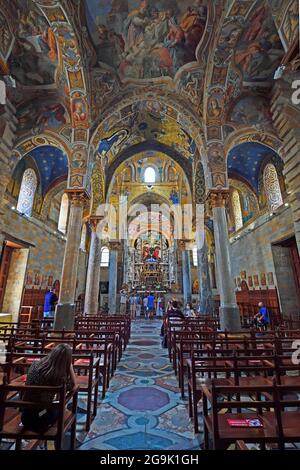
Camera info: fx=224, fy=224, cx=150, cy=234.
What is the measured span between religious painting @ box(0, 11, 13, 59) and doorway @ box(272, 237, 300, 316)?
1339cm

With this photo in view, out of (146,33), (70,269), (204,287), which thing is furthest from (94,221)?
(146,33)

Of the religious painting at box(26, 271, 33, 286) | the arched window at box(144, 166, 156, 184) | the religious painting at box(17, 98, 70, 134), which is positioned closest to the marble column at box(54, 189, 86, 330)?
the religious painting at box(17, 98, 70, 134)

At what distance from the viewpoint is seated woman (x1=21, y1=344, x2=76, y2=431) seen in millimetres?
2197

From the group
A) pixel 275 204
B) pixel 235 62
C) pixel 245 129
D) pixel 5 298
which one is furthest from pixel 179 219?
pixel 5 298

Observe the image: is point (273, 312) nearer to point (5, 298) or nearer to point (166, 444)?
point (166, 444)

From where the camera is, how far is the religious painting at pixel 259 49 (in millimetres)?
8180

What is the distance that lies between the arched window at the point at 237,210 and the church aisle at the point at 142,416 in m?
13.5

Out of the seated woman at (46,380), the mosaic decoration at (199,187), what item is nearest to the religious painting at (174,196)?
the mosaic decoration at (199,187)

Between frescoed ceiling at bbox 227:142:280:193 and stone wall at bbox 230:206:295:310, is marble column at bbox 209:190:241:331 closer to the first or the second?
stone wall at bbox 230:206:295:310

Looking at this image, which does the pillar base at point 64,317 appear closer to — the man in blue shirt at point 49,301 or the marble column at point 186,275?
the man in blue shirt at point 49,301

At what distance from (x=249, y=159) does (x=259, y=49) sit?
5.88 metres

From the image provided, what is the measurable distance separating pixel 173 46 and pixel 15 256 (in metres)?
13.2

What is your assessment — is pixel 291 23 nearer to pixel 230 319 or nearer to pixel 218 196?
pixel 218 196

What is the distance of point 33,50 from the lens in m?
8.95
